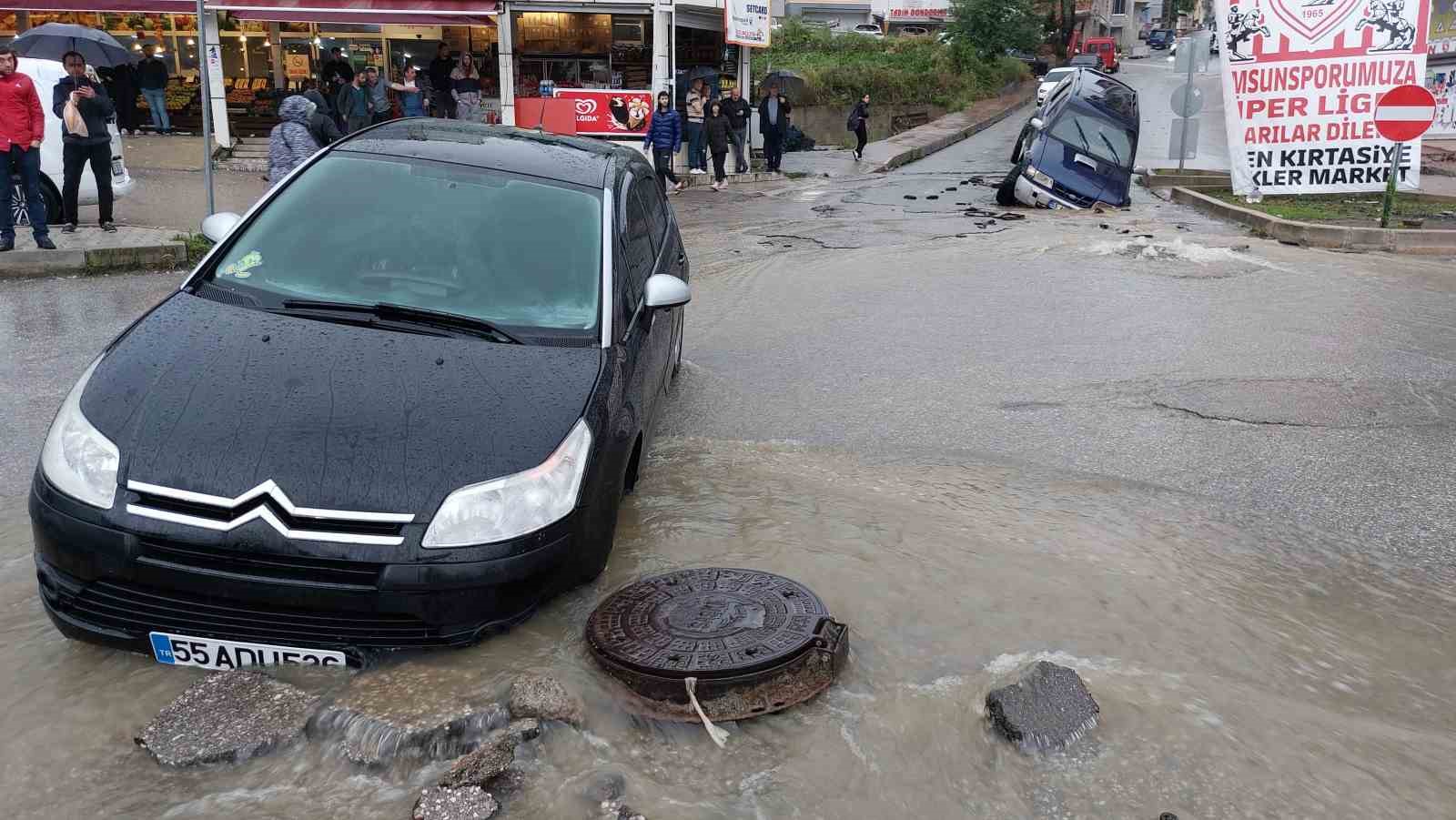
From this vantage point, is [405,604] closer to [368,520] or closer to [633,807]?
[368,520]

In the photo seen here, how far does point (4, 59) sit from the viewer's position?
10805 millimetres

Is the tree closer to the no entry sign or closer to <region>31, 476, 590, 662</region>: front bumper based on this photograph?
the no entry sign

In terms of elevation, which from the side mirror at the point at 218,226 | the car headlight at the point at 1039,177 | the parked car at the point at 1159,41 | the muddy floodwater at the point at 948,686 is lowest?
the muddy floodwater at the point at 948,686

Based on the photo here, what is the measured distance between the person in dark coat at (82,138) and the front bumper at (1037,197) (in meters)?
12.7

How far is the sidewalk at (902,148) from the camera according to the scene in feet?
86.4

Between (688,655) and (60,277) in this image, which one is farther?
(60,277)

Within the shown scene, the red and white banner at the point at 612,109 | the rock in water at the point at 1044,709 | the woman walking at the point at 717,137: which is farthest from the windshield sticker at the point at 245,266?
the red and white banner at the point at 612,109

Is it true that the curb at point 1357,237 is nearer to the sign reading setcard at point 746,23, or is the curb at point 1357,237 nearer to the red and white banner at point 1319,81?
the red and white banner at point 1319,81

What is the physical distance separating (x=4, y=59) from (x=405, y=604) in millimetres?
10055

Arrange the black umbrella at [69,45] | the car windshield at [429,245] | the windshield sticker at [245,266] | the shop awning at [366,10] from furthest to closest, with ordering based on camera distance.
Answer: the shop awning at [366,10] → the black umbrella at [69,45] → the windshield sticker at [245,266] → the car windshield at [429,245]

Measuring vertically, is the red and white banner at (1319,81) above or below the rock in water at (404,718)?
above

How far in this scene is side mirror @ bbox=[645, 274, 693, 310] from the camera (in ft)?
16.3

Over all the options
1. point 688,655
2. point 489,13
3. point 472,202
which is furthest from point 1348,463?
point 489,13

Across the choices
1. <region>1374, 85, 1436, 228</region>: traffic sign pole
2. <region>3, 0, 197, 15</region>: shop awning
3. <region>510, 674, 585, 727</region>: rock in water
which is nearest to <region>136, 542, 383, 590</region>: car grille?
<region>510, 674, 585, 727</region>: rock in water
